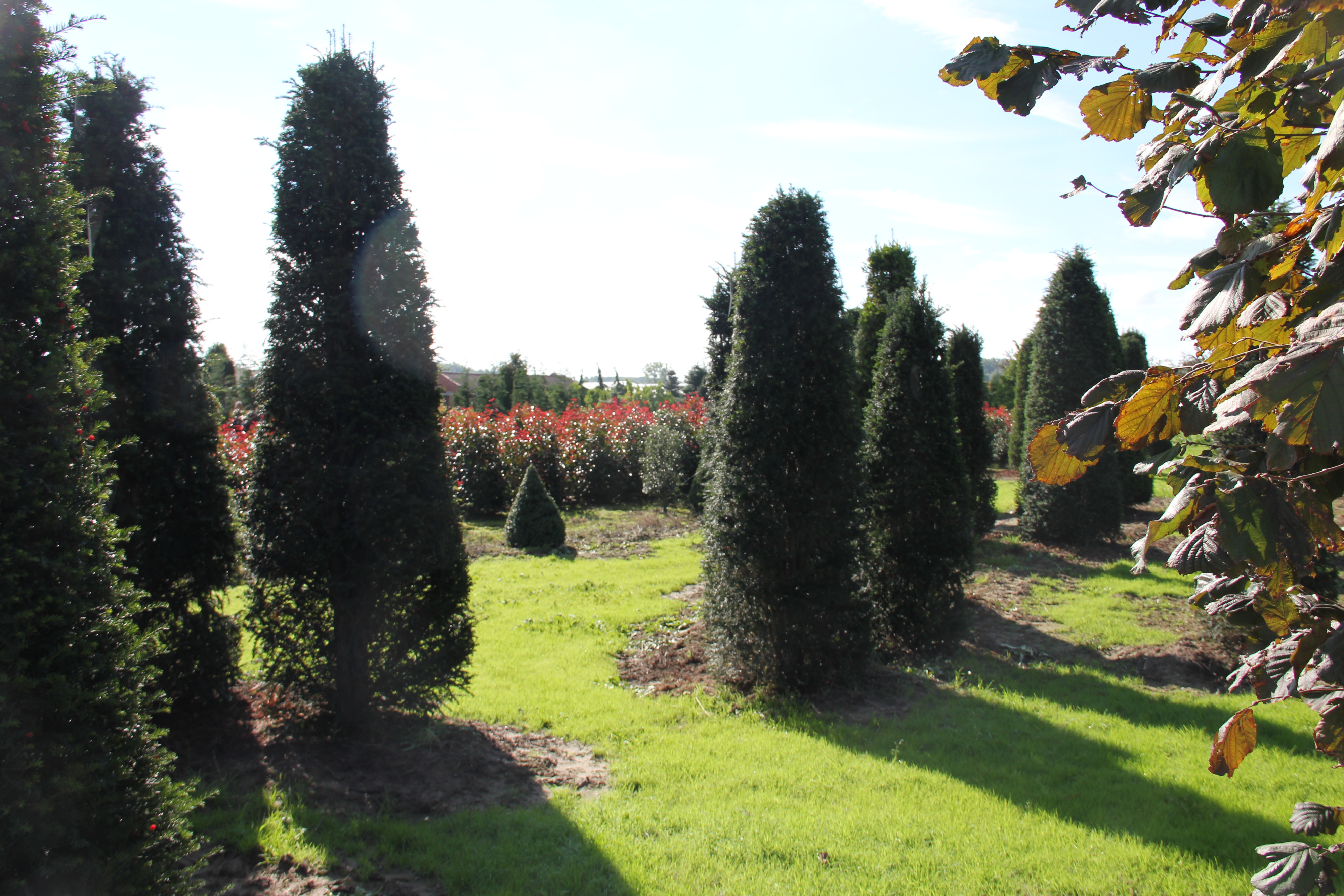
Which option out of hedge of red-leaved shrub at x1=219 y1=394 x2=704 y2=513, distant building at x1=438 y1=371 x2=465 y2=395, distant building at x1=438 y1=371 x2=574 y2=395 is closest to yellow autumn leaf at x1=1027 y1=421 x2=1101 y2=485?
distant building at x1=438 y1=371 x2=465 y2=395

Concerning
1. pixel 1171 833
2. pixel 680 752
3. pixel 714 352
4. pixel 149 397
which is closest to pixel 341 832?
pixel 680 752

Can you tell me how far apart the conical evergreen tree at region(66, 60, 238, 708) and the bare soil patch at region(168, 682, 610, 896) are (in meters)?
0.45

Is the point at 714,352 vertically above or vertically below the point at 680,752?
above

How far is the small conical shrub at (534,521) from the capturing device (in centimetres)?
1360

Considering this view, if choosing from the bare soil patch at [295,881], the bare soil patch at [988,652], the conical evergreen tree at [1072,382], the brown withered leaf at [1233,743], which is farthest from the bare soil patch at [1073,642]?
the bare soil patch at [295,881]

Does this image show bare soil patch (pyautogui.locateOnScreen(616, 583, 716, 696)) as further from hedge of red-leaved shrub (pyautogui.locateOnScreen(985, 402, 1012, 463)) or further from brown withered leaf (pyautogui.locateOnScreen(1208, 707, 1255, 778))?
hedge of red-leaved shrub (pyautogui.locateOnScreen(985, 402, 1012, 463))

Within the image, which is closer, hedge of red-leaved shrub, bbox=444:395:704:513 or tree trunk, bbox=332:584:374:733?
tree trunk, bbox=332:584:374:733

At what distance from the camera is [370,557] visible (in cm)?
513

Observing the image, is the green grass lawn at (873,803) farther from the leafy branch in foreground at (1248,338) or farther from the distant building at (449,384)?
the leafy branch in foreground at (1248,338)

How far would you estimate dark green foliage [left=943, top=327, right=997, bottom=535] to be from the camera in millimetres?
13219

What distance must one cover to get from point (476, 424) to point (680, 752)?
13604mm

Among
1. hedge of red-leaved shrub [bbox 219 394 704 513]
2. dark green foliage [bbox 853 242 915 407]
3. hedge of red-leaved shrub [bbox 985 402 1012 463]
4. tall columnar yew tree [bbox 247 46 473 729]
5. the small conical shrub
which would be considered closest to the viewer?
tall columnar yew tree [bbox 247 46 473 729]

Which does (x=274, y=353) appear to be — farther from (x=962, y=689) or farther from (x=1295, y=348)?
(x=962, y=689)

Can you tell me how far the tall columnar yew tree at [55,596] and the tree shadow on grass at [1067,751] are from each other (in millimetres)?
4362
